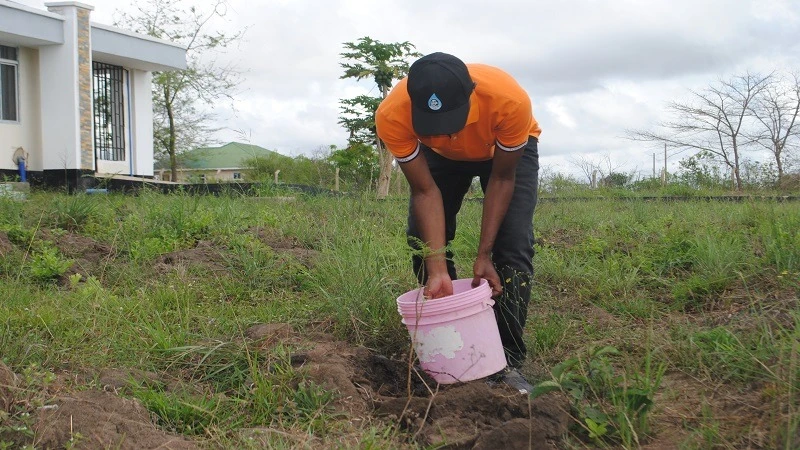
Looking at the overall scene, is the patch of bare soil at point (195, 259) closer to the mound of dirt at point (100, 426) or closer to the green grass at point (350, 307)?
the green grass at point (350, 307)

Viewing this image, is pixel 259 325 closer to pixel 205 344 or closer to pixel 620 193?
pixel 205 344

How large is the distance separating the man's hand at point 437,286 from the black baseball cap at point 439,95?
613 millimetres

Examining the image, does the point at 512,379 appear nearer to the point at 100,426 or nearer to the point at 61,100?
the point at 100,426

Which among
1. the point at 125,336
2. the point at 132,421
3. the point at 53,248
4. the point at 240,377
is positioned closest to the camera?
the point at 132,421

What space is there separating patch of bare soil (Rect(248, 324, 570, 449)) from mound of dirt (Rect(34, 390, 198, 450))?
644 mm

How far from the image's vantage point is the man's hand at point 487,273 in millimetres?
3184

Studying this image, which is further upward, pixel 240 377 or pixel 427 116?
pixel 427 116

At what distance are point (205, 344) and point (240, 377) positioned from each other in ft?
1.18

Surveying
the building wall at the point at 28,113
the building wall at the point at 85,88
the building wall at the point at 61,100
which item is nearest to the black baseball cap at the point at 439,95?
the building wall at the point at 61,100

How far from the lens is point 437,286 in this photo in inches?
118

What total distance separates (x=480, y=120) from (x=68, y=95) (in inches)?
473

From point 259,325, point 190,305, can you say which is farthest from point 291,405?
point 190,305

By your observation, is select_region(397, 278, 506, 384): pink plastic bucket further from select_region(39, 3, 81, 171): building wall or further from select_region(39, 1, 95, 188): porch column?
select_region(39, 3, 81, 171): building wall

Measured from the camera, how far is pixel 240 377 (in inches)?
113
